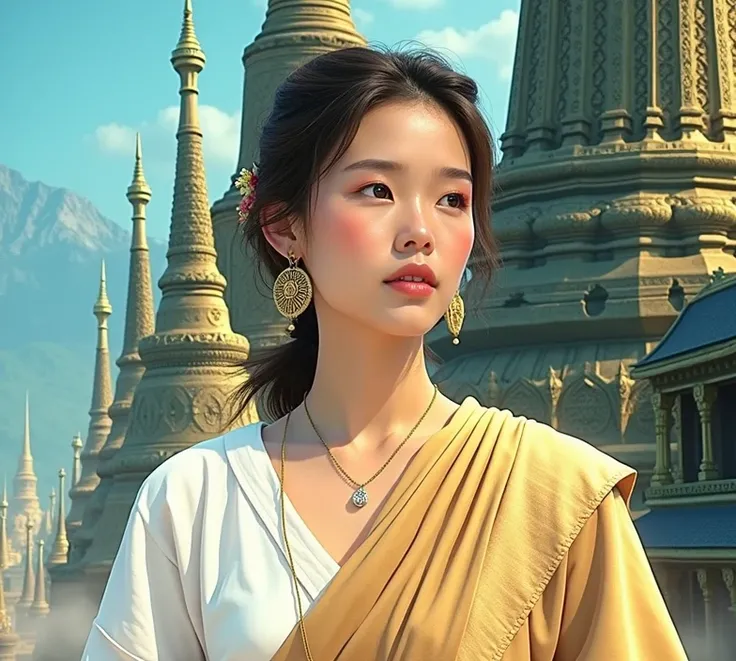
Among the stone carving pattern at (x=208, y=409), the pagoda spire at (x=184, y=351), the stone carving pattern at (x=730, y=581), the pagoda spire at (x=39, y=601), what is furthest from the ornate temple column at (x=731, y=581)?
the pagoda spire at (x=39, y=601)

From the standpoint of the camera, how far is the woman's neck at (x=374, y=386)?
8.87 feet

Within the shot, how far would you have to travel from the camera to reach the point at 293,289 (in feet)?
9.16

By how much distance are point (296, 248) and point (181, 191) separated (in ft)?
51.9

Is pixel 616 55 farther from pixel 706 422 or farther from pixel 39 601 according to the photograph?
pixel 39 601

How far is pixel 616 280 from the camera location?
19.5 metres

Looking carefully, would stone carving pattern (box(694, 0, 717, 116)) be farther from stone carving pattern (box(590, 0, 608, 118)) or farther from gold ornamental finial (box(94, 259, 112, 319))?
gold ornamental finial (box(94, 259, 112, 319))

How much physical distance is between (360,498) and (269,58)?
20338 millimetres

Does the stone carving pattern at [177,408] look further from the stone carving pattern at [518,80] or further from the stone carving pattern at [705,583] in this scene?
the stone carving pattern at [518,80]

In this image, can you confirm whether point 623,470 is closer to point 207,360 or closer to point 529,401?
point 207,360

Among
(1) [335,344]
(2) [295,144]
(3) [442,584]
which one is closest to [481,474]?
(3) [442,584]

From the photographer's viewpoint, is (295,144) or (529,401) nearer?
(295,144)

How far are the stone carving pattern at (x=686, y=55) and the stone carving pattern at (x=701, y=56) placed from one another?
11 cm

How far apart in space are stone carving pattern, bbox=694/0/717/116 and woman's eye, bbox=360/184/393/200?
1829 centimetres

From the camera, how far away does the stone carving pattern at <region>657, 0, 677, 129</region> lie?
20.2m
